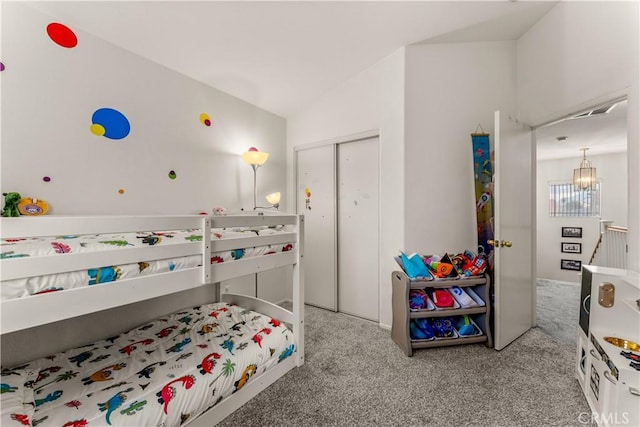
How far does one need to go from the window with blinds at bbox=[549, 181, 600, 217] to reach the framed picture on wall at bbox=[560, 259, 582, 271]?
91 cm

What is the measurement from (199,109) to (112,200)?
112 centimetres

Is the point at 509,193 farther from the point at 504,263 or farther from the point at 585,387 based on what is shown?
the point at 585,387

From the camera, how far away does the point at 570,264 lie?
498 cm

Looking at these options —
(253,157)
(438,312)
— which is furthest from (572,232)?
(253,157)

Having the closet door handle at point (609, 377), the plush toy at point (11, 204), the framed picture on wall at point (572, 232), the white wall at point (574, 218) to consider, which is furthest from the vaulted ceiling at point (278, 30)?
the framed picture on wall at point (572, 232)

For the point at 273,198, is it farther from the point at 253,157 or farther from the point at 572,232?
the point at 572,232

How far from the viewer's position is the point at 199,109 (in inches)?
95.7

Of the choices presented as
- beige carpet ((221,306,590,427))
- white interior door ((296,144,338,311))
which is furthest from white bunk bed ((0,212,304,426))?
white interior door ((296,144,338,311))

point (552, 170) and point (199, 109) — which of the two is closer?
point (199, 109)

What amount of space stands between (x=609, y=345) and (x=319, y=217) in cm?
→ 245

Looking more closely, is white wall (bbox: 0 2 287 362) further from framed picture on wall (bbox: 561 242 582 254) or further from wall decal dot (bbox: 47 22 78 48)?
framed picture on wall (bbox: 561 242 582 254)

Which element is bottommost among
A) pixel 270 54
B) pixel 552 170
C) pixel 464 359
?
pixel 464 359

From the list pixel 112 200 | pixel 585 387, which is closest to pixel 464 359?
pixel 585 387

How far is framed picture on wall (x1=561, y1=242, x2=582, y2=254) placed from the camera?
495cm
